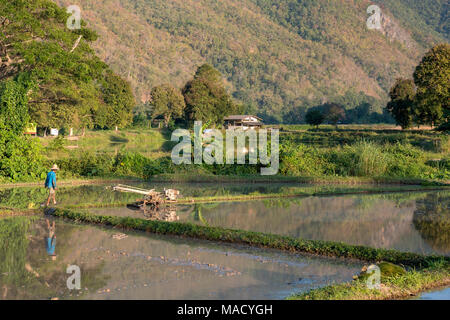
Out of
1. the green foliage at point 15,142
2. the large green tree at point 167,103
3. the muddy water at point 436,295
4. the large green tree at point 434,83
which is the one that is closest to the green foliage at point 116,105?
the large green tree at point 167,103

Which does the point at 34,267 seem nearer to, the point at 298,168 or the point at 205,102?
the point at 298,168

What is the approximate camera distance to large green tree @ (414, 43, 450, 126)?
43.5m

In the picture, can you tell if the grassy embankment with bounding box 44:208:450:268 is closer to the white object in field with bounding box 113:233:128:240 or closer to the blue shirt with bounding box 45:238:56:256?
the white object in field with bounding box 113:233:128:240

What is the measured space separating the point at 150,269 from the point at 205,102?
7115 cm

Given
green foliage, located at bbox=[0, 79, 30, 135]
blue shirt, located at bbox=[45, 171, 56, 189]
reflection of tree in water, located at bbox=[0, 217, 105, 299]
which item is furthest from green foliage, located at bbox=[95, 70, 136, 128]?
reflection of tree in water, located at bbox=[0, 217, 105, 299]

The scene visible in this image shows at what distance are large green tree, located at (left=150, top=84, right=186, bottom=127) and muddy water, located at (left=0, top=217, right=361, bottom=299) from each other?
6808cm

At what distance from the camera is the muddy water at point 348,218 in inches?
483

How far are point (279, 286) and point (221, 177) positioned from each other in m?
16.2

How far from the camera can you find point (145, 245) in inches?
464

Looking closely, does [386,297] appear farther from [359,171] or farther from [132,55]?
[132,55]

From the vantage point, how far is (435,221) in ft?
47.6

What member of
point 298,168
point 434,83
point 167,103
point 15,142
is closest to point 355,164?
point 298,168

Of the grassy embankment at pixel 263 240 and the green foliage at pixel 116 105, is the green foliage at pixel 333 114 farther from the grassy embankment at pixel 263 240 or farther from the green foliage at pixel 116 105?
the grassy embankment at pixel 263 240
